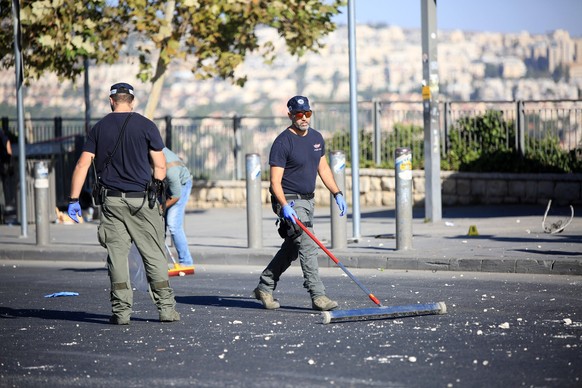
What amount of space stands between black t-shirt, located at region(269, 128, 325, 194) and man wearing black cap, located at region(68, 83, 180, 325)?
1.06 meters

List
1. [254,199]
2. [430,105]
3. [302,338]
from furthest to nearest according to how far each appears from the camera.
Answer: [430,105] < [254,199] < [302,338]

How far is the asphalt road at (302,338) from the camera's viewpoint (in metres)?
7.27

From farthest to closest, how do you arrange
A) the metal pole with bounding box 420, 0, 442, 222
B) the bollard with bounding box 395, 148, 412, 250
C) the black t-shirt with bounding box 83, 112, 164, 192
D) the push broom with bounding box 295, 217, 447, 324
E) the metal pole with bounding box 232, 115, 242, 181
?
the metal pole with bounding box 232, 115, 242, 181 < the metal pole with bounding box 420, 0, 442, 222 < the bollard with bounding box 395, 148, 412, 250 < the black t-shirt with bounding box 83, 112, 164, 192 < the push broom with bounding box 295, 217, 447, 324

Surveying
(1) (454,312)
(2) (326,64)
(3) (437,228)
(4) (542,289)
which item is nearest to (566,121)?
(3) (437,228)

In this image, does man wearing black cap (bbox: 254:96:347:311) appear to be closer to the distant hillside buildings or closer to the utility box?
the utility box

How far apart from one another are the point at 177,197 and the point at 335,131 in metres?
11.9

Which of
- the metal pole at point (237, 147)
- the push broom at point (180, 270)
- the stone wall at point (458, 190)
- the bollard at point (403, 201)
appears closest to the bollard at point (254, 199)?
the push broom at point (180, 270)

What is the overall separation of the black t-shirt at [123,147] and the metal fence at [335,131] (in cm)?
1223

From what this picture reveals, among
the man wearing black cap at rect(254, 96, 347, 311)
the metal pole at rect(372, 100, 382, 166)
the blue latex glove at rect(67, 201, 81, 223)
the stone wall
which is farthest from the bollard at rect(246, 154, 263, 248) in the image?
the metal pole at rect(372, 100, 382, 166)

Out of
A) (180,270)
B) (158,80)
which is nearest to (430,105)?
(158,80)

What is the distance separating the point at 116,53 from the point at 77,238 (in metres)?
4.27

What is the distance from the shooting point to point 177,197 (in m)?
12.8

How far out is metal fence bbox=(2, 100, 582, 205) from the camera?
21.2 meters

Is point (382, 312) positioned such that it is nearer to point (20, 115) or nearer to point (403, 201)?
point (403, 201)
